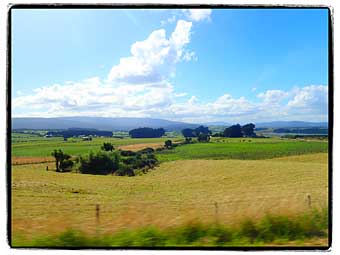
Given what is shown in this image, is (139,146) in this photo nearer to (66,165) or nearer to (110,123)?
(110,123)

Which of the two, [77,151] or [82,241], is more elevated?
[77,151]

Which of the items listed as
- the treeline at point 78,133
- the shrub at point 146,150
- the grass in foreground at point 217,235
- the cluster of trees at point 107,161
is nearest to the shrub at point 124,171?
the cluster of trees at point 107,161

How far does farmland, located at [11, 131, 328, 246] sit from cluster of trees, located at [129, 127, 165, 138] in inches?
7.6

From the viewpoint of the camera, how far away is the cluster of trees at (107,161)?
19.7 ft

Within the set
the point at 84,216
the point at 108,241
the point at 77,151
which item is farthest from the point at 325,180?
the point at 77,151

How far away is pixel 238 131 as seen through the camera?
575cm

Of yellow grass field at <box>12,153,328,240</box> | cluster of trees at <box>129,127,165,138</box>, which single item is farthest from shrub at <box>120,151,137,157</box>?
cluster of trees at <box>129,127,165,138</box>

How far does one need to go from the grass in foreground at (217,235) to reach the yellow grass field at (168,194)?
0.41 ft

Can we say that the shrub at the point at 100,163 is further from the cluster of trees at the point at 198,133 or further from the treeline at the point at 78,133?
the cluster of trees at the point at 198,133

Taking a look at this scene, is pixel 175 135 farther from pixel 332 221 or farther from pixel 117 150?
pixel 332 221

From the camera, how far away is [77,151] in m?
5.92

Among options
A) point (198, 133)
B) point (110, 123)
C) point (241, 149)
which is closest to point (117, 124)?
point (110, 123)

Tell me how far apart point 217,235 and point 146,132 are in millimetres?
1741
